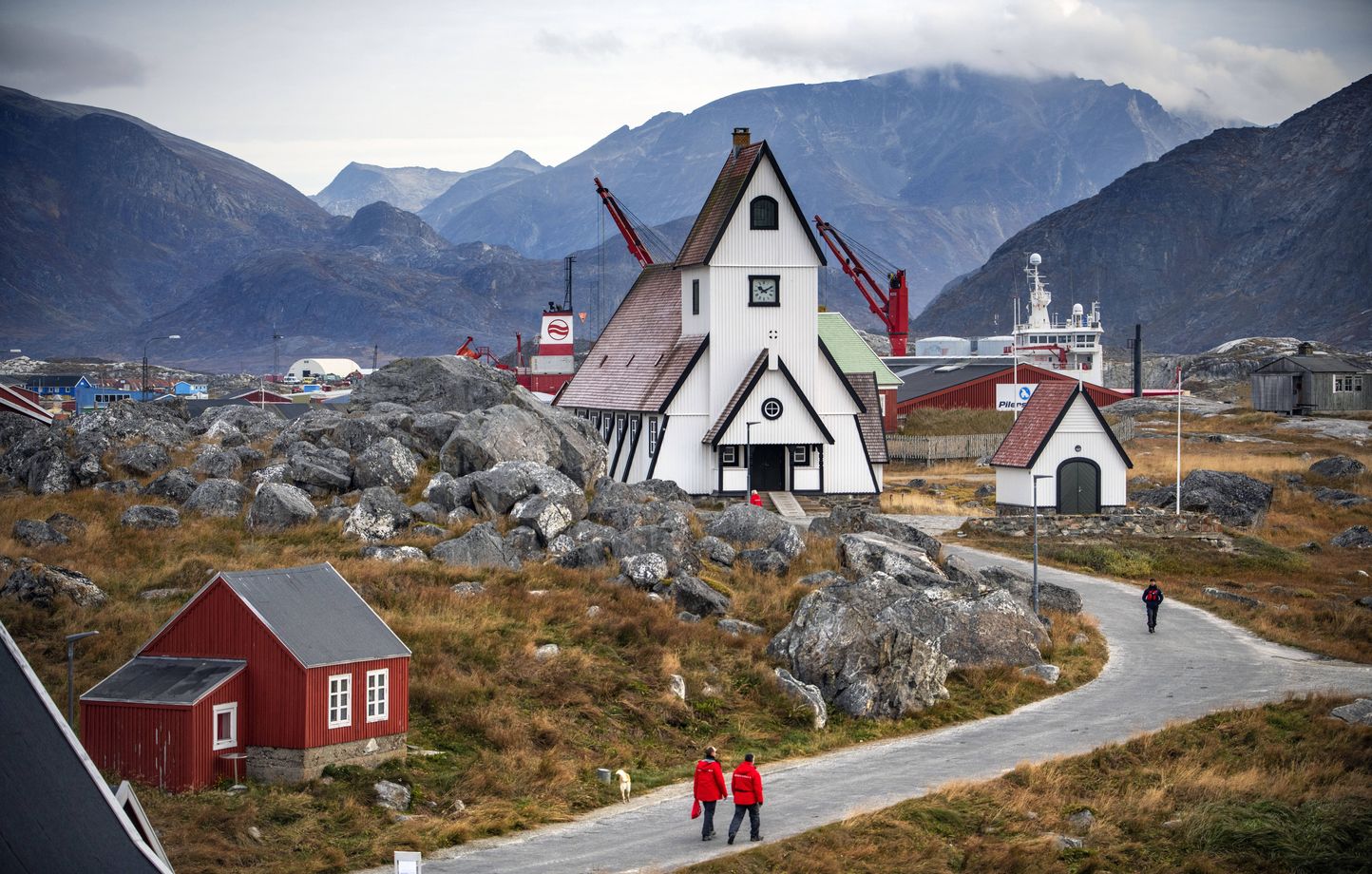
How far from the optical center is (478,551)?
3725 cm

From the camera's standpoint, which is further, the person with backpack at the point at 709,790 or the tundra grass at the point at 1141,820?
the tundra grass at the point at 1141,820

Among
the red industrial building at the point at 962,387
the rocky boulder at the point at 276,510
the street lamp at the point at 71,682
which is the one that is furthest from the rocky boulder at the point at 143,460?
the red industrial building at the point at 962,387

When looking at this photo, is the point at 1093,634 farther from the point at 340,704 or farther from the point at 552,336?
the point at 552,336

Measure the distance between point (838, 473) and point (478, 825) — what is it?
3482cm

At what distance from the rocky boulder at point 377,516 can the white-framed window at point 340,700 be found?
1435 cm

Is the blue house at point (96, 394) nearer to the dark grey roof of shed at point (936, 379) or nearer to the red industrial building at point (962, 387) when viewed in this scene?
the dark grey roof of shed at point (936, 379)

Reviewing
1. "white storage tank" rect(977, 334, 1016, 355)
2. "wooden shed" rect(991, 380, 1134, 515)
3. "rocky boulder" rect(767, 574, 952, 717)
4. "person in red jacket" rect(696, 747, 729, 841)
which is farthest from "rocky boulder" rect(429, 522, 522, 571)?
"white storage tank" rect(977, 334, 1016, 355)

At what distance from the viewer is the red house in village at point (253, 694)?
23.4m

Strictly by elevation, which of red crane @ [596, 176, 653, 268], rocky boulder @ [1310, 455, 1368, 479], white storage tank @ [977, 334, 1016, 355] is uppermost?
red crane @ [596, 176, 653, 268]

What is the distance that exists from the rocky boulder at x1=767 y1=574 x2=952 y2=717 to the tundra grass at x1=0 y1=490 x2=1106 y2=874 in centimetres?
47

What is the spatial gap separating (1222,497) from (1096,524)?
7684 millimetres

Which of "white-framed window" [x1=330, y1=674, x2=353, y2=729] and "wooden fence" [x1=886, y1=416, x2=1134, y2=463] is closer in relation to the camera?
"white-framed window" [x1=330, y1=674, x2=353, y2=729]

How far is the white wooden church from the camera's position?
54500 millimetres

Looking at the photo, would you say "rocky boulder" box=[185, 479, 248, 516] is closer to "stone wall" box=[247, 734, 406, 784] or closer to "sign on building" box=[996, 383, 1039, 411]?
"stone wall" box=[247, 734, 406, 784]
